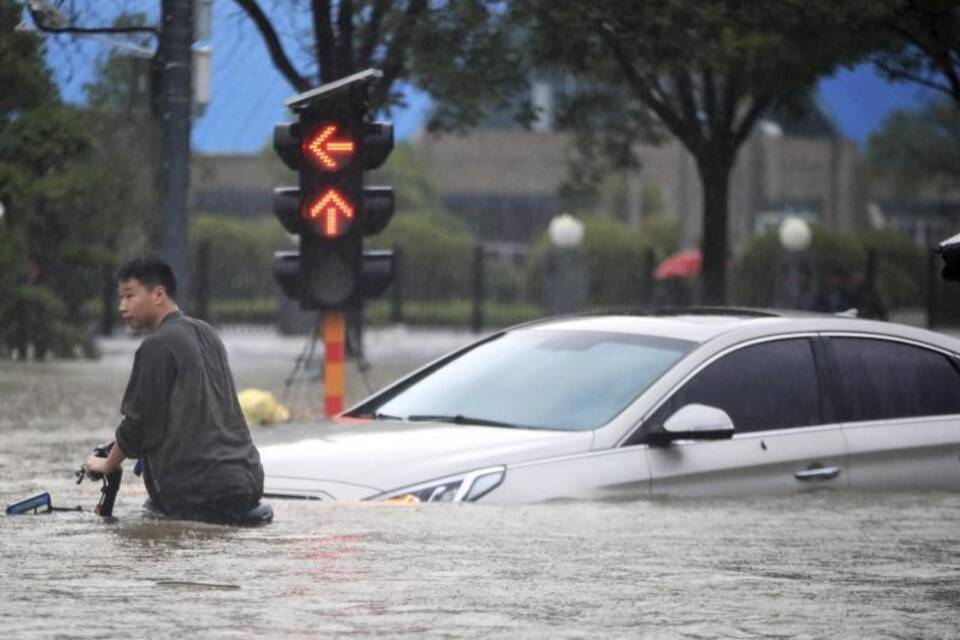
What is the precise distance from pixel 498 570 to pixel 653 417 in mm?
2320

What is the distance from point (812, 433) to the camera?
10.9m

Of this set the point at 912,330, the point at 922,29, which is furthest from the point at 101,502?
the point at 922,29

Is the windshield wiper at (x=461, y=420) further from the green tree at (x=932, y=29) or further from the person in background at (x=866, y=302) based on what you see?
the person in background at (x=866, y=302)

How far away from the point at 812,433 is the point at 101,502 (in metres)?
Answer: 3.54

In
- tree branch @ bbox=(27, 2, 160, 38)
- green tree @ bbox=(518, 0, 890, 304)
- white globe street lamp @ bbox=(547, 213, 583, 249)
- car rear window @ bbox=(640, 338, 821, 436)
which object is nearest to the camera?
car rear window @ bbox=(640, 338, 821, 436)

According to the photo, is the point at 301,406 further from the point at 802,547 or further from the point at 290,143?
the point at 802,547

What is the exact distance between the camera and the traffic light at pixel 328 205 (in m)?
14.4

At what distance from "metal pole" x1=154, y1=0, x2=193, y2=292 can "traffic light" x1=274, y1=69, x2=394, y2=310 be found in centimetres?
96

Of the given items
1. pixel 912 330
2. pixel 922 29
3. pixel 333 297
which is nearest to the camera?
pixel 912 330

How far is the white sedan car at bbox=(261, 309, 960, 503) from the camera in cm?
1009

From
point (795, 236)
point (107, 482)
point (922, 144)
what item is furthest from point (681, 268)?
point (107, 482)

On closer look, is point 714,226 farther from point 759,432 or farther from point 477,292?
point 759,432

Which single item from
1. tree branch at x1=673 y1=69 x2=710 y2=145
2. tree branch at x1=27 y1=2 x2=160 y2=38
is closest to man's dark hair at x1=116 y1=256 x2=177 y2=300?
tree branch at x1=27 y1=2 x2=160 y2=38

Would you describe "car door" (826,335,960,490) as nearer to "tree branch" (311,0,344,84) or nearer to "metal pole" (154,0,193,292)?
"metal pole" (154,0,193,292)
